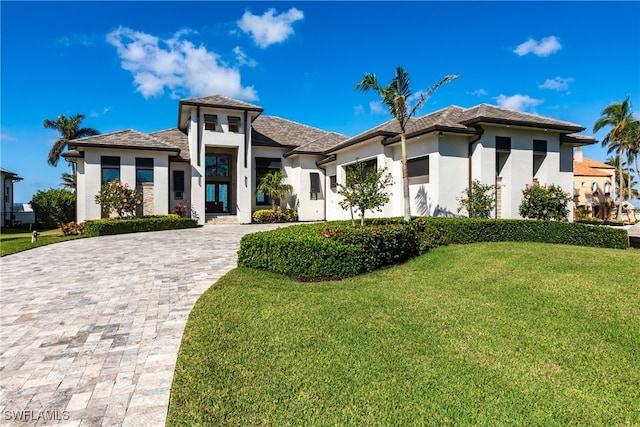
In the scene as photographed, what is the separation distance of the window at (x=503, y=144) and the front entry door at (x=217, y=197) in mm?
18391

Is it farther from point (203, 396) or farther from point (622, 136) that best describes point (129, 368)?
point (622, 136)

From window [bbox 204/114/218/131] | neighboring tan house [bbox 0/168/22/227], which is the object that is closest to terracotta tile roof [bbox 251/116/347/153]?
window [bbox 204/114/218/131]

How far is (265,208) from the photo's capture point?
77.3 ft

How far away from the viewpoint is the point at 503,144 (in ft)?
48.3

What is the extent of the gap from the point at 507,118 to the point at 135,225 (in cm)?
1832

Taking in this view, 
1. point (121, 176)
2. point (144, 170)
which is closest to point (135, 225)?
point (121, 176)

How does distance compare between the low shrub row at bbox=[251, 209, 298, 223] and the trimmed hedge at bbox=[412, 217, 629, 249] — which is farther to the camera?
the low shrub row at bbox=[251, 209, 298, 223]

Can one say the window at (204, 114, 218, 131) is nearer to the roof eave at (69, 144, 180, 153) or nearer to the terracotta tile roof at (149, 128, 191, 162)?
the terracotta tile roof at (149, 128, 191, 162)

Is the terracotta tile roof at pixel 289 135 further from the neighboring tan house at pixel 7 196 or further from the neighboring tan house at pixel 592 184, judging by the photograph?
the neighboring tan house at pixel 7 196

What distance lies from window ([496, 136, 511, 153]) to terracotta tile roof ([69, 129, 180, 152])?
17.1 m

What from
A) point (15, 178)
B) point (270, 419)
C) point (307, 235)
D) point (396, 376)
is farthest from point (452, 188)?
point (15, 178)

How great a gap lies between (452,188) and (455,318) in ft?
34.7

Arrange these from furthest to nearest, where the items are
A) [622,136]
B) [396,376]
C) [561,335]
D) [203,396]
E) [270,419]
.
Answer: [622,136] < [561,335] < [396,376] < [203,396] < [270,419]

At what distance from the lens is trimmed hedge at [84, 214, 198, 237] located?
15462mm
